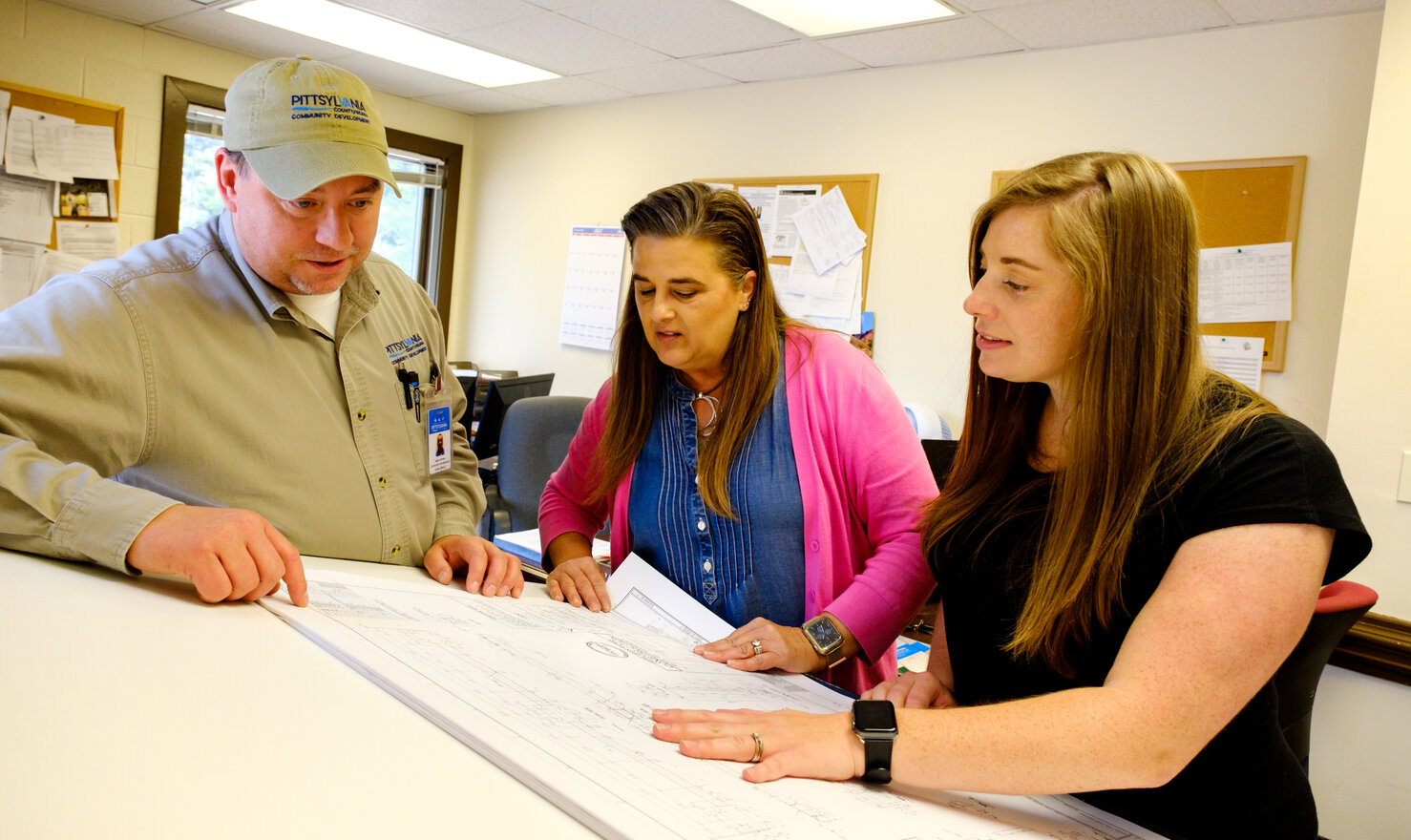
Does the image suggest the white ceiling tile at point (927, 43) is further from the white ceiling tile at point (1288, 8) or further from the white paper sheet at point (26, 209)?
the white paper sheet at point (26, 209)

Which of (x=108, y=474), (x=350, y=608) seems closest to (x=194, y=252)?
(x=108, y=474)

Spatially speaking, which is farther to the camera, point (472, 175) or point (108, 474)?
point (472, 175)

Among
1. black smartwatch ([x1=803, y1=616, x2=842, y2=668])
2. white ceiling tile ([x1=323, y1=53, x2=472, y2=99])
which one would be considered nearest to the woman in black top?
black smartwatch ([x1=803, y1=616, x2=842, y2=668])

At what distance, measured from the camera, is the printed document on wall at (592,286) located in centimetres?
517

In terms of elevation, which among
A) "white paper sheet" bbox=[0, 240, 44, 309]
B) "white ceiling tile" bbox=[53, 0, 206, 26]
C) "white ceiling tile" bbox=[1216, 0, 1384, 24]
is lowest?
"white paper sheet" bbox=[0, 240, 44, 309]

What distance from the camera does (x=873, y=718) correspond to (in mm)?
823

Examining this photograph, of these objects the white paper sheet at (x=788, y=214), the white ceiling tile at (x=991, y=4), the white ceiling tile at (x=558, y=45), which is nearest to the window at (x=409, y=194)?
the white ceiling tile at (x=558, y=45)

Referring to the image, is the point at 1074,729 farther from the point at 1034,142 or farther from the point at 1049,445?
the point at 1034,142

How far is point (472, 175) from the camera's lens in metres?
6.01

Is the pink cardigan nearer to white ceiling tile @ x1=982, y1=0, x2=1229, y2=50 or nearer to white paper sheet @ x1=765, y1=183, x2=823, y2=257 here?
white ceiling tile @ x1=982, y1=0, x2=1229, y2=50

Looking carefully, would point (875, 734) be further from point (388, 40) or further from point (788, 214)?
point (388, 40)

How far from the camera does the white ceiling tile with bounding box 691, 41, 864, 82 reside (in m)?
3.92

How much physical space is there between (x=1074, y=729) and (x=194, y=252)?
128cm

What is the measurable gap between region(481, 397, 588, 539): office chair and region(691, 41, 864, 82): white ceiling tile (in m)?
1.86
